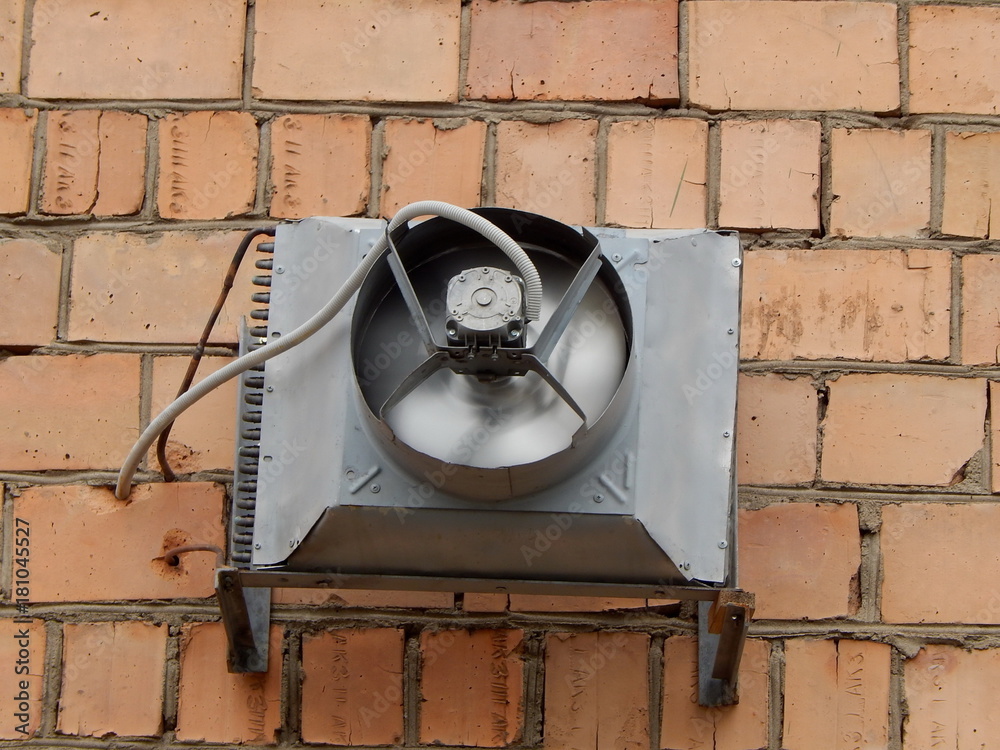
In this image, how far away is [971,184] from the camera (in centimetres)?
198

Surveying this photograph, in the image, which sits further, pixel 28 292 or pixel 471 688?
pixel 28 292

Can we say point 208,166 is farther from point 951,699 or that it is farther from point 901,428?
point 951,699

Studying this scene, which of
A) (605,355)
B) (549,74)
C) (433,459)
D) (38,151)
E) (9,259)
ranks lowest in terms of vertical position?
(433,459)

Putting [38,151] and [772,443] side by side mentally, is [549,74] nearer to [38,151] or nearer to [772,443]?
[772,443]

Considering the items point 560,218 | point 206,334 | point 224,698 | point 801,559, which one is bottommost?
point 224,698

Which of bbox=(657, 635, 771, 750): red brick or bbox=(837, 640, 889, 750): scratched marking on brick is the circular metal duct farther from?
bbox=(837, 640, 889, 750): scratched marking on brick

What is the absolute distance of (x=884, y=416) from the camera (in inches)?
74.6

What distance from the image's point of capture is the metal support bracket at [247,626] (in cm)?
170

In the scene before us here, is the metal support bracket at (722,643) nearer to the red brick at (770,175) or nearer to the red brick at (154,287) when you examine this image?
the red brick at (770,175)

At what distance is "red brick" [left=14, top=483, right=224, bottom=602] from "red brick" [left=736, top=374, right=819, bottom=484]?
73 centimetres

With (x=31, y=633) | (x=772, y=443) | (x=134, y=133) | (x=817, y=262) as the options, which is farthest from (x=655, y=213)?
(x=31, y=633)

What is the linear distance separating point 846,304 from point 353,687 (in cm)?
86

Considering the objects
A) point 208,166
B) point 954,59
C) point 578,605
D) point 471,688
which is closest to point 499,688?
point 471,688

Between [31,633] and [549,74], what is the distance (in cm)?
108
